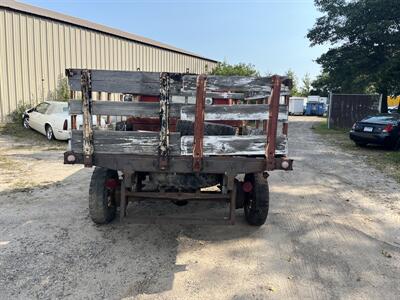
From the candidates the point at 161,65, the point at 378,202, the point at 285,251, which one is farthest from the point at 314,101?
the point at 285,251

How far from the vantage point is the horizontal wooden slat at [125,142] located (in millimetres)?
4141

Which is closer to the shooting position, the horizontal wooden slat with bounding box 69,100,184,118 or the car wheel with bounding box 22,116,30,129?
the horizontal wooden slat with bounding box 69,100,184,118

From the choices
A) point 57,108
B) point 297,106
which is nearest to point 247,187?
point 57,108

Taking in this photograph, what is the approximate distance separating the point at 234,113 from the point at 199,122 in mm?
403

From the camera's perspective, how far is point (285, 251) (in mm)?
4484

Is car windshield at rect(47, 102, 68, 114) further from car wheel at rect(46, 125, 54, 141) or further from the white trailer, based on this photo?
the white trailer

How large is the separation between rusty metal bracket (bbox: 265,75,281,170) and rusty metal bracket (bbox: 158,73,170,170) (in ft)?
3.64

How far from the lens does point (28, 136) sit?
14.4 meters

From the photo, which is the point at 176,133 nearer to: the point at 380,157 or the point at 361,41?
the point at 380,157

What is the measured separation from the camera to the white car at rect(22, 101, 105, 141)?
512 inches

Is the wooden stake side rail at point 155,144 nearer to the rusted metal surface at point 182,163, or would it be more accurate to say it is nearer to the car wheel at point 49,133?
the rusted metal surface at point 182,163

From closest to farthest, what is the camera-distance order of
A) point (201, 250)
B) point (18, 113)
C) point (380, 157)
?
point (201, 250), point (380, 157), point (18, 113)

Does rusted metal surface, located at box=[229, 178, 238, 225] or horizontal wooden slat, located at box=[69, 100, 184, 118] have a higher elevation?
horizontal wooden slat, located at box=[69, 100, 184, 118]

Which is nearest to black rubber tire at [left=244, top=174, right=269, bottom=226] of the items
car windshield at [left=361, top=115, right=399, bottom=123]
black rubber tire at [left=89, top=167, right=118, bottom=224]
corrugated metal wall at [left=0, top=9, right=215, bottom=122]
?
black rubber tire at [left=89, top=167, right=118, bottom=224]
